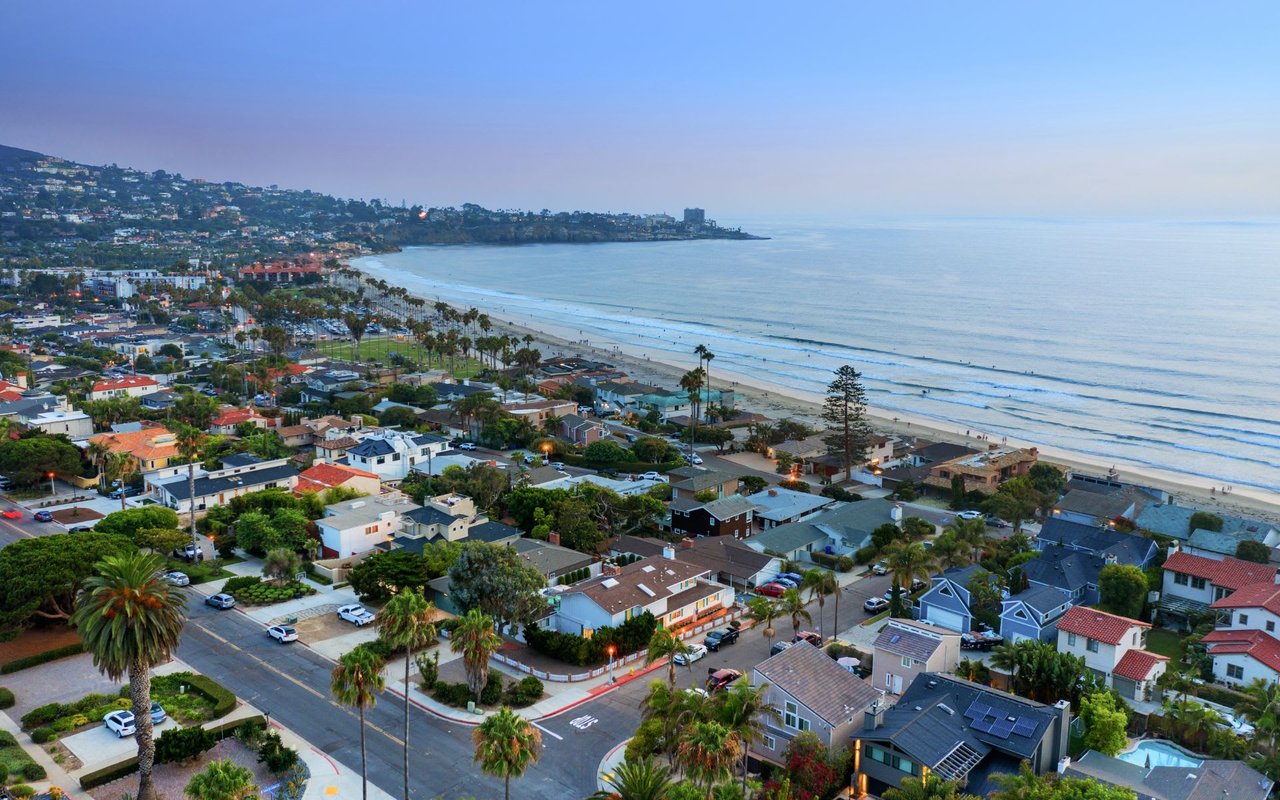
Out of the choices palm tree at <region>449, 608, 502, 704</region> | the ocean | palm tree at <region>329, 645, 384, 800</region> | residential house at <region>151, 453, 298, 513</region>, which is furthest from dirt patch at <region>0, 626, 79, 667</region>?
the ocean

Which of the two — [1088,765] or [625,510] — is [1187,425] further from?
[1088,765]

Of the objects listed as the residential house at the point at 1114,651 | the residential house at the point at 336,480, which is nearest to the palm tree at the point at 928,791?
the residential house at the point at 1114,651

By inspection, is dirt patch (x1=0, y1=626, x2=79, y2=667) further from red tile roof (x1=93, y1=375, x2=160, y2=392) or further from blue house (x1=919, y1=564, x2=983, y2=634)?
red tile roof (x1=93, y1=375, x2=160, y2=392)

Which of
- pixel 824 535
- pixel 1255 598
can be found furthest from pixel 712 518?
pixel 1255 598

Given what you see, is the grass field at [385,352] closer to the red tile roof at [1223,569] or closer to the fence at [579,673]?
the fence at [579,673]

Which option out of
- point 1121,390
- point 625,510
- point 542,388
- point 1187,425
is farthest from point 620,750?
point 1121,390
